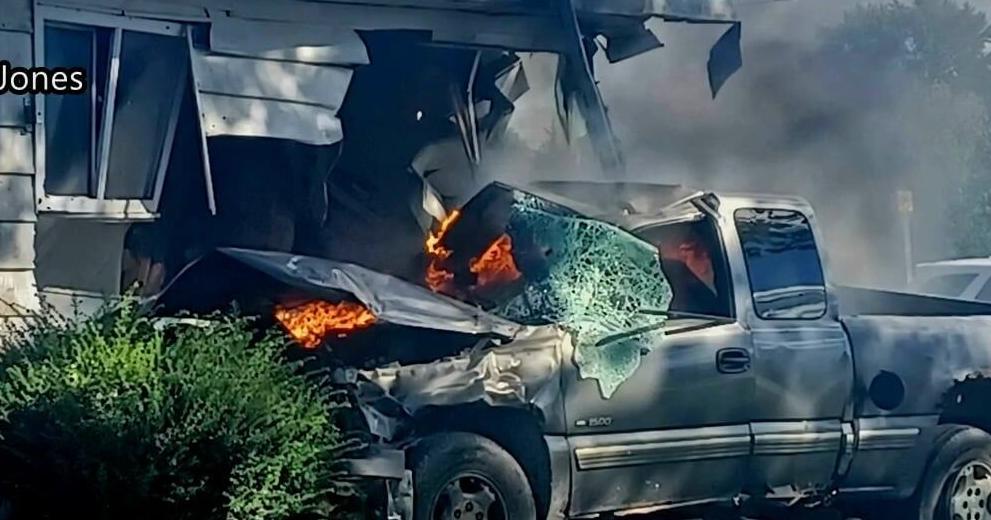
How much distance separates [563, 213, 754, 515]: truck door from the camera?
681 centimetres

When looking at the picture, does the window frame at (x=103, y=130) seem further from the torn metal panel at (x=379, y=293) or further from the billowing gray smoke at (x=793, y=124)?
the billowing gray smoke at (x=793, y=124)

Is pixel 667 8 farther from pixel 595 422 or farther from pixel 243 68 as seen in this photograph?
pixel 595 422

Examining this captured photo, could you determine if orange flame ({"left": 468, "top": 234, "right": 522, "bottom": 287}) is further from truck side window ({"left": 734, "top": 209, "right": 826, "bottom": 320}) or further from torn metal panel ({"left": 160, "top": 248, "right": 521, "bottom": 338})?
truck side window ({"left": 734, "top": 209, "right": 826, "bottom": 320})

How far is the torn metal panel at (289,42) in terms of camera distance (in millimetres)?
8547

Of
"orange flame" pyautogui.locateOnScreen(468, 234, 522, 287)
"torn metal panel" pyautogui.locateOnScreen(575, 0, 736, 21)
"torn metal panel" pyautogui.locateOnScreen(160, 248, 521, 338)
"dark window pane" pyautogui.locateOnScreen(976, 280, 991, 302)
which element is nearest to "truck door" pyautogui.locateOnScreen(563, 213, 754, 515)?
"torn metal panel" pyautogui.locateOnScreen(160, 248, 521, 338)

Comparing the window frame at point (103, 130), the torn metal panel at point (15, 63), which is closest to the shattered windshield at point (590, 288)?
the window frame at point (103, 130)

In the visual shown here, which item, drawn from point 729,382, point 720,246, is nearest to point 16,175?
point 720,246

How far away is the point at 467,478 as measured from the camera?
647 cm

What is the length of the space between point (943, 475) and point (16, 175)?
518 centimetres

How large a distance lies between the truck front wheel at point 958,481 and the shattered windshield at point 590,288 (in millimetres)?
1875

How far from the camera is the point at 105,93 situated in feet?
26.8

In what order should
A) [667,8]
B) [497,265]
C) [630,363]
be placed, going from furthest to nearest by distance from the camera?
[667,8] < [497,265] < [630,363]

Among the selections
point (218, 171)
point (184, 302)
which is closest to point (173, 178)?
point (218, 171)

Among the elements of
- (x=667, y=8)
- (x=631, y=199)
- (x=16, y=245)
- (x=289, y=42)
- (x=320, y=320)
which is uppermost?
(x=667, y=8)
